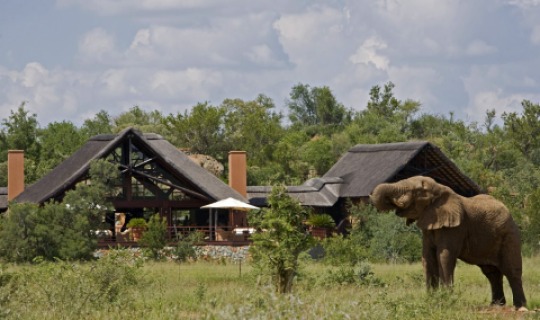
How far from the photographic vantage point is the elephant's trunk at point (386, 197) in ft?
65.0

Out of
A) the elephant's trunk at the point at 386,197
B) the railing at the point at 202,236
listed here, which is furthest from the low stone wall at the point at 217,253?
the elephant's trunk at the point at 386,197

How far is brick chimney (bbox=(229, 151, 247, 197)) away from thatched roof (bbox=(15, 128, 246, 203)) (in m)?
0.90

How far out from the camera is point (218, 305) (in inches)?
631

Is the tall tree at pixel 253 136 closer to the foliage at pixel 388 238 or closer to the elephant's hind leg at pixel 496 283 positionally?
the foliage at pixel 388 238

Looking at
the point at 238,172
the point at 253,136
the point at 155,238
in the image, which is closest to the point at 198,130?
the point at 253,136

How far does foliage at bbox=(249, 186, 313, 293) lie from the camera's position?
2245 centimetres

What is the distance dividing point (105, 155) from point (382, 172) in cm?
898

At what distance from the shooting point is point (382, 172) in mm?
42812

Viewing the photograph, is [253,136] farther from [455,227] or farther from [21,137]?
[455,227]

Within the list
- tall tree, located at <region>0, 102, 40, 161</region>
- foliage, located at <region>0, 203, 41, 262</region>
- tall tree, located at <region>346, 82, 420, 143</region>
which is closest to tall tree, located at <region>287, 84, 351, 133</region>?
tall tree, located at <region>346, 82, 420, 143</region>

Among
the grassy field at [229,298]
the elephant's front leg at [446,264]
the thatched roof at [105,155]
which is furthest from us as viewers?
the thatched roof at [105,155]

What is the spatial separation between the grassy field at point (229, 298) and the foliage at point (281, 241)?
1.26 ft

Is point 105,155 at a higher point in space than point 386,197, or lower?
higher

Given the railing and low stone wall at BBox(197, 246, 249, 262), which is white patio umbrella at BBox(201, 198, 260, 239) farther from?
low stone wall at BBox(197, 246, 249, 262)
